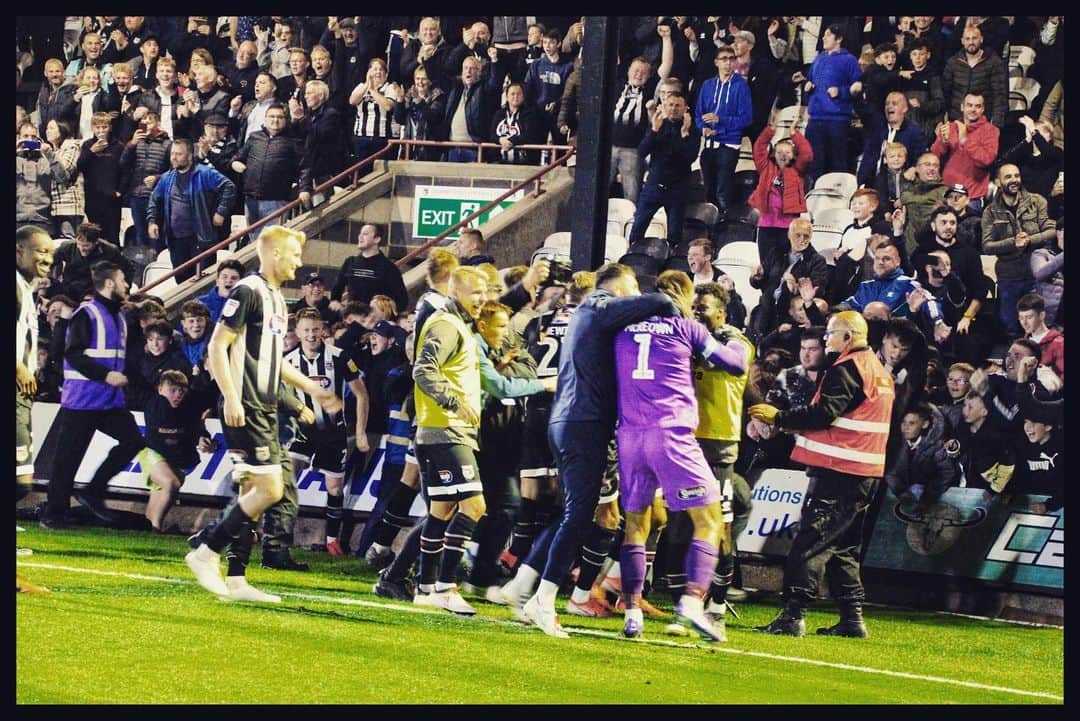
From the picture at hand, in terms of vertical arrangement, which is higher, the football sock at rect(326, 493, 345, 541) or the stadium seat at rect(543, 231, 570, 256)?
the stadium seat at rect(543, 231, 570, 256)

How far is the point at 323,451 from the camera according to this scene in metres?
11.3

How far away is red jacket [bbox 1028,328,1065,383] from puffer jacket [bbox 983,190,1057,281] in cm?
84

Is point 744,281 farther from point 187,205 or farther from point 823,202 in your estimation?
point 187,205

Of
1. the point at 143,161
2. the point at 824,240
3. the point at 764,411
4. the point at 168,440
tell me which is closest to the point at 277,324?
the point at 764,411

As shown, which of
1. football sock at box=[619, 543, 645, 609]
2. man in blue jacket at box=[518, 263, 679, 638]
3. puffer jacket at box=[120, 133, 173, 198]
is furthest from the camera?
puffer jacket at box=[120, 133, 173, 198]

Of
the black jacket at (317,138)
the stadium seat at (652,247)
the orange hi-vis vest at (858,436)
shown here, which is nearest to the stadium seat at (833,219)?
the stadium seat at (652,247)

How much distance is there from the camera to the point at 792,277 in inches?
462

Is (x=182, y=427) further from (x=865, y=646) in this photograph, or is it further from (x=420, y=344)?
(x=865, y=646)

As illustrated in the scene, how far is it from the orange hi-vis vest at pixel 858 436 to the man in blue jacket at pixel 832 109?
3.73 m

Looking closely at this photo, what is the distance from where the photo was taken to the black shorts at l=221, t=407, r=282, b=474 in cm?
838

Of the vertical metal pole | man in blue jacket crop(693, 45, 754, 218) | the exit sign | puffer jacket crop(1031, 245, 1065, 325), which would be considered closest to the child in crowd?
the vertical metal pole

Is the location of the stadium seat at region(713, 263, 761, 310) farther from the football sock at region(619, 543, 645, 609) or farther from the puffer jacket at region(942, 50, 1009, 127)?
the football sock at region(619, 543, 645, 609)

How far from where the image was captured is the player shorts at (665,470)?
26.4ft
